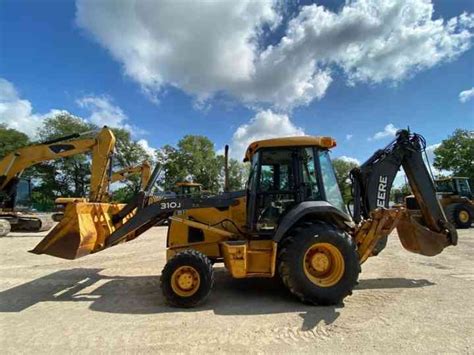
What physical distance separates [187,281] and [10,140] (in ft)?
173

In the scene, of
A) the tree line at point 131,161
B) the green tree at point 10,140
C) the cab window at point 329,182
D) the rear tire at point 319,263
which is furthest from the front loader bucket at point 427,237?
the green tree at point 10,140

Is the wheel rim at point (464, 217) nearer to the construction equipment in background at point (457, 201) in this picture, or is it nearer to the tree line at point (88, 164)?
the construction equipment in background at point (457, 201)

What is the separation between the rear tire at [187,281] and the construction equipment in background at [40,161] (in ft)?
13.8

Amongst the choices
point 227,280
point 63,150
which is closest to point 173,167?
point 63,150

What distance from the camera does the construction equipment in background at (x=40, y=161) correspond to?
8688 mm

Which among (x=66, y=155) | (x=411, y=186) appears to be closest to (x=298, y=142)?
(x=411, y=186)

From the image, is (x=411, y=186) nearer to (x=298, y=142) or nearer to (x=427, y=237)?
(x=427, y=237)

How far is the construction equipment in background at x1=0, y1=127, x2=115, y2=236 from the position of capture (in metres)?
8.69

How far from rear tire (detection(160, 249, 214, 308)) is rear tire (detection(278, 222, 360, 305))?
1117 mm

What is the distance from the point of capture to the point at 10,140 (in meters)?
47.2

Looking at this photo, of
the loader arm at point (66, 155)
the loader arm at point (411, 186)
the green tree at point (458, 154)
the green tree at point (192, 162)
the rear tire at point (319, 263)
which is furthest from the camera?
the green tree at point (192, 162)

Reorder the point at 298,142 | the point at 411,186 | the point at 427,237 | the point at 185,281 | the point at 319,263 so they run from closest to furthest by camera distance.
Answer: the point at 185,281 < the point at 319,263 < the point at 298,142 < the point at 427,237 < the point at 411,186

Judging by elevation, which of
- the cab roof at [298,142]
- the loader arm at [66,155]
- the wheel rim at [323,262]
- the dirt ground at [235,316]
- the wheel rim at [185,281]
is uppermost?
the loader arm at [66,155]

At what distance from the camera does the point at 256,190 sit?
5.44 metres
